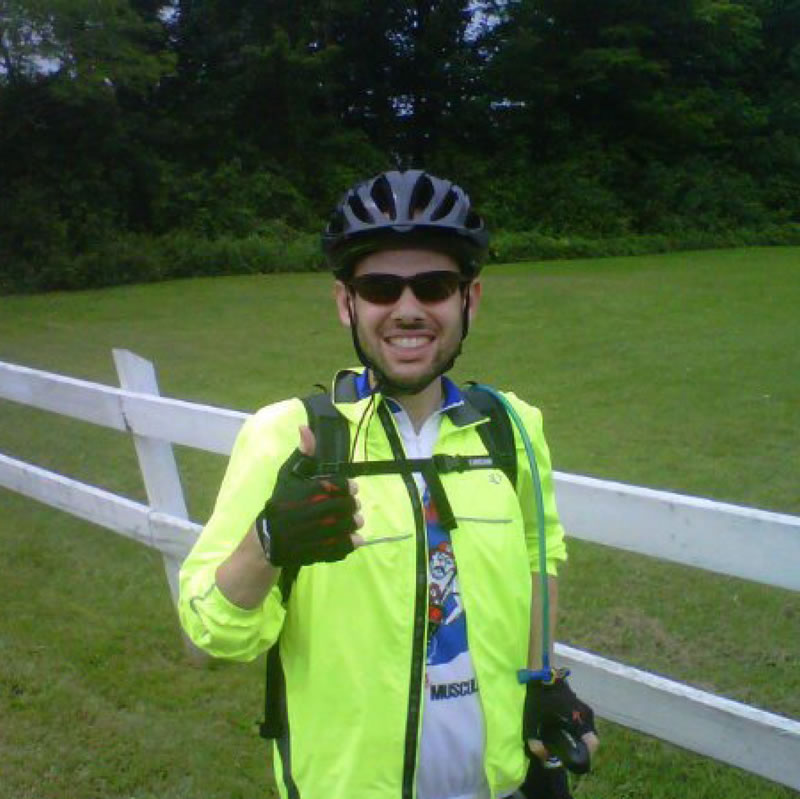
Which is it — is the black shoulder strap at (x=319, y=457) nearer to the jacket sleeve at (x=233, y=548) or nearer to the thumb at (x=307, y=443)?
the jacket sleeve at (x=233, y=548)

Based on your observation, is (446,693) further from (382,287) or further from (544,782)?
(382,287)

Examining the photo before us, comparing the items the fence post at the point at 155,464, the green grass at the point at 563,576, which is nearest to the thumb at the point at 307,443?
the green grass at the point at 563,576

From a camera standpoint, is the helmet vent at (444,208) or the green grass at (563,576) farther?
the green grass at (563,576)

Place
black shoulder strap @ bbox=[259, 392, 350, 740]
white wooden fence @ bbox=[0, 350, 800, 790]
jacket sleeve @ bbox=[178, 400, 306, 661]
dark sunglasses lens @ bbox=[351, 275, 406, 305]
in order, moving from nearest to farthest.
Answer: jacket sleeve @ bbox=[178, 400, 306, 661] < black shoulder strap @ bbox=[259, 392, 350, 740] < dark sunglasses lens @ bbox=[351, 275, 406, 305] < white wooden fence @ bbox=[0, 350, 800, 790]

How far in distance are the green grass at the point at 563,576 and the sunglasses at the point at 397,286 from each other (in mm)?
2062

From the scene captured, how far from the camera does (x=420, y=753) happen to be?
6.34 feet

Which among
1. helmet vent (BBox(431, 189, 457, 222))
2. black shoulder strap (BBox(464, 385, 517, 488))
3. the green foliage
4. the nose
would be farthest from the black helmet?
the green foliage

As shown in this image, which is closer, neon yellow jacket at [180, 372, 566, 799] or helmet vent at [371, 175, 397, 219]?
neon yellow jacket at [180, 372, 566, 799]

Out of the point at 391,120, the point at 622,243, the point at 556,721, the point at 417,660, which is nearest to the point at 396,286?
the point at 417,660

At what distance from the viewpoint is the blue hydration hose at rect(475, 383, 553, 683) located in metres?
2.07

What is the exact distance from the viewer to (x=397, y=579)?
1.91 m

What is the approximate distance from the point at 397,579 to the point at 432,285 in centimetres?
60

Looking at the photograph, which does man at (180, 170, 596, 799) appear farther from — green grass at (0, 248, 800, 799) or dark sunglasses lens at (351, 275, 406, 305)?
green grass at (0, 248, 800, 799)

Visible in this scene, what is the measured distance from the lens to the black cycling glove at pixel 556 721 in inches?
80.1
